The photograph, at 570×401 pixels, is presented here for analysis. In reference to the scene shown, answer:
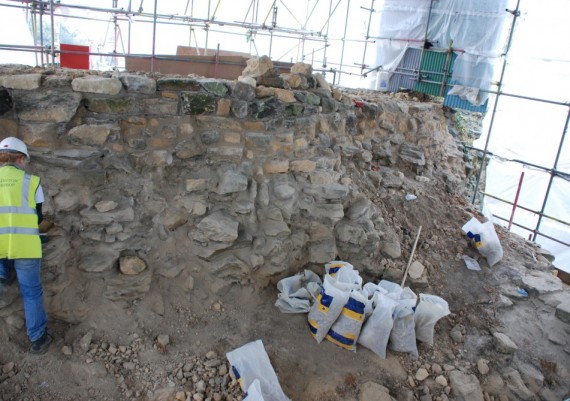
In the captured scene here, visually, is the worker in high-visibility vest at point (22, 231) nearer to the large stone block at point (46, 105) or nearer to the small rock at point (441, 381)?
the large stone block at point (46, 105)

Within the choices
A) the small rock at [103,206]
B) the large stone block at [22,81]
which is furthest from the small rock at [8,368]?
the large stone block at [22,81]

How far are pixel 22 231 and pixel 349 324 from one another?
2.18 meters

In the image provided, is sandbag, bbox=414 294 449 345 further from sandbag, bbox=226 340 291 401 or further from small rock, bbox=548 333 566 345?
sandbag, bbox=226 340 291 401

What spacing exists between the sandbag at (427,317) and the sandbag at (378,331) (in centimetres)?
28

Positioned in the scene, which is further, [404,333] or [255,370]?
[404,333]

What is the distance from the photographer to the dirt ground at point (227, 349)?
2619 mm

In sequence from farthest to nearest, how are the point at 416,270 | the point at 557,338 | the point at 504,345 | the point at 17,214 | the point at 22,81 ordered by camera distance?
the point at 416,270 < the point at 557,338 < the point at 504,345 < the point at 22,81 < the point at 17,214

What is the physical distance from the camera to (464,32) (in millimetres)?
6730

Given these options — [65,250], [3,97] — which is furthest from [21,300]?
[3,97]

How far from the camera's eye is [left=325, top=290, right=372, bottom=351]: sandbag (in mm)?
3193

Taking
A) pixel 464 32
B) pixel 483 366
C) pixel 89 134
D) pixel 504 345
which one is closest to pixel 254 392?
pixel 483 366

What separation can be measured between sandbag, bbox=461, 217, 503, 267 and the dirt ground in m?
0.34

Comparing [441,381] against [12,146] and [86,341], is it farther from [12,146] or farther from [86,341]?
[12,146]

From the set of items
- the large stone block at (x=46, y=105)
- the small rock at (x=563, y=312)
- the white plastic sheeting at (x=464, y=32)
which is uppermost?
the white plastic sheeting at (x=464, y=32)
